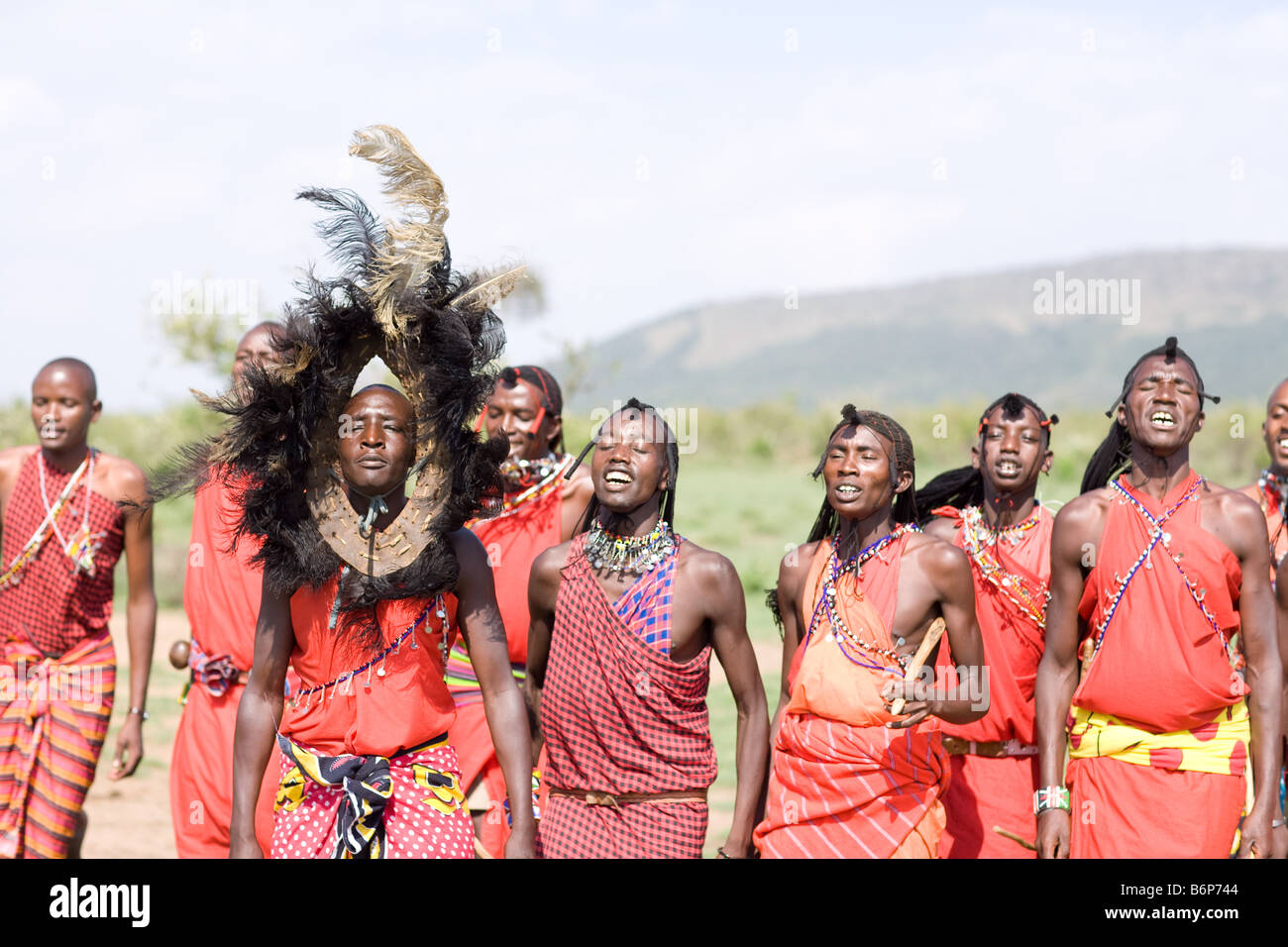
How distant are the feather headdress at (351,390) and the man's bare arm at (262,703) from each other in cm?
12

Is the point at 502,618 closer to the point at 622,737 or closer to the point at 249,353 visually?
the point at 622,737

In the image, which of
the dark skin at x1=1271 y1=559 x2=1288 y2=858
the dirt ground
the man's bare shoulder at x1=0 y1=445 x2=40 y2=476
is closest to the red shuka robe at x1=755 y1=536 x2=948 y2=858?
the dark skin at x1=1271 y1=559 x2=1288 y2=858

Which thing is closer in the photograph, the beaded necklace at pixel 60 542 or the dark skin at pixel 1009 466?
the dark skin at pixel 1009 466

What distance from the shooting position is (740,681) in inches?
184

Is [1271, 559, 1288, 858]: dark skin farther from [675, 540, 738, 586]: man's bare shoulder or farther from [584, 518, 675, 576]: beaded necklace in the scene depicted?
[584, 518, 675, 576]: beaded necklace

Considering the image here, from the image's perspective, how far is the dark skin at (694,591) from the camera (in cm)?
466

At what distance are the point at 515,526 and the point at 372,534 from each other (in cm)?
197

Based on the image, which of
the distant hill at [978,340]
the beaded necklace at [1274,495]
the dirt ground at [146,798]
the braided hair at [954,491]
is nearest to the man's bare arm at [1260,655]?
the beaded necklace at [1274,495]

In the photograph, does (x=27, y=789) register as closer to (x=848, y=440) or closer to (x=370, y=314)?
(x=370, y=314)

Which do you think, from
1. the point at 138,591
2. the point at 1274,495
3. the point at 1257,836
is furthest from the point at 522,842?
the point at 1274,495

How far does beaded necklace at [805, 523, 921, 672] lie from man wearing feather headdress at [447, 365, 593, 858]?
50.0 inches

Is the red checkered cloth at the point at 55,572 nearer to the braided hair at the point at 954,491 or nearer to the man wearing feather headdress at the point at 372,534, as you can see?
the man wearing feather headdress at the point at 372,534

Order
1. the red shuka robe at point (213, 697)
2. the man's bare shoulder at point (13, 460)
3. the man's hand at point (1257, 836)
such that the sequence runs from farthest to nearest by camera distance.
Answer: the man's bare shoulder at point (13, 460), the red shuka robe at point (213, 697), the man's hand at point (1257, 836)
